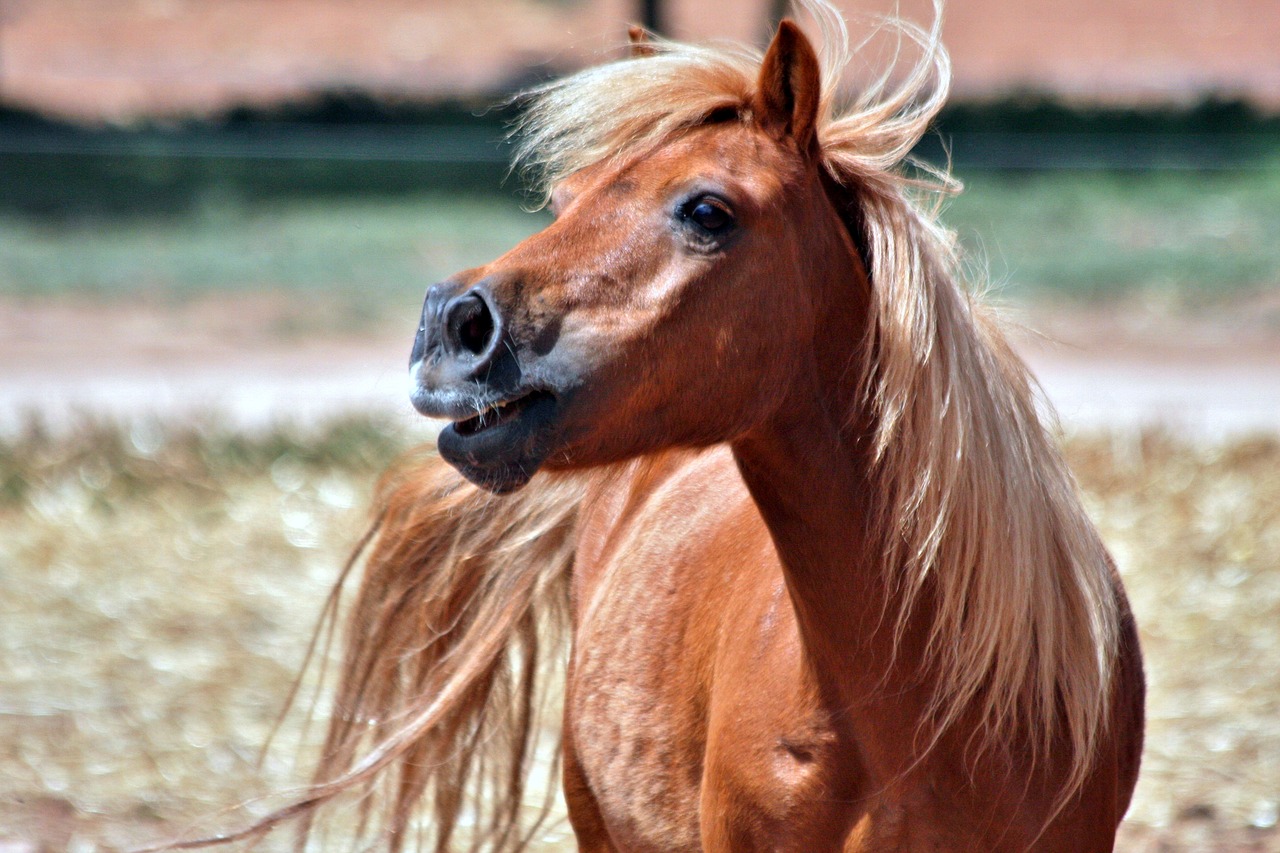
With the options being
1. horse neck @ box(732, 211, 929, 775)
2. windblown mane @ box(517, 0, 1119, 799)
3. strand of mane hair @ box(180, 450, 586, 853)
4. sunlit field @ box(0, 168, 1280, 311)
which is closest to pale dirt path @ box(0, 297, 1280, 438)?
sunlit field @ box(0, 168, 1280, 311)

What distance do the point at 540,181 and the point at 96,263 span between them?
7.94 m

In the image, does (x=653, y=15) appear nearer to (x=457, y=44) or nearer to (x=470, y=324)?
(x=457, y=44)

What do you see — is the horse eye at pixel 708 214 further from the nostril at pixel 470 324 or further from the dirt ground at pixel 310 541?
the dirt ground at pixel 310 541

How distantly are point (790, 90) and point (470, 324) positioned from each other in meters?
0.55

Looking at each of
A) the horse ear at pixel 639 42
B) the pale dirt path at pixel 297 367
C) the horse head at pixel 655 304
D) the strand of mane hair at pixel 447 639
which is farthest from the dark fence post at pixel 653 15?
the horse head at pixel 655 304

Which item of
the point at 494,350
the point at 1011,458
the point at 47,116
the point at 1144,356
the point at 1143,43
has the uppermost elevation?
the point at 1143,43

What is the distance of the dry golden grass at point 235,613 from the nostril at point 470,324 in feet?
6.79

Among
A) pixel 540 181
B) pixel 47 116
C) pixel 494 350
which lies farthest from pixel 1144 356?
pixel 47 116

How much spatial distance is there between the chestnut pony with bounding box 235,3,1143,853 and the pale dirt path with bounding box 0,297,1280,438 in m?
4.14

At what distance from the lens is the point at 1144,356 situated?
316 inches

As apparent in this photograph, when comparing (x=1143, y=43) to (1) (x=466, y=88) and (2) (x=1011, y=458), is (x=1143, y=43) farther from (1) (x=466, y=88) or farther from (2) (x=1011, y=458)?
(2) (x=1011, y=458)

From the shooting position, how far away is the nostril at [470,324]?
1.73m

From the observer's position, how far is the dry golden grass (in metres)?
3.57

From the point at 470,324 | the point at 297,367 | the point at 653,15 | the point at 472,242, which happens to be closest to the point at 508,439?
the point at 470,324
